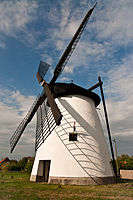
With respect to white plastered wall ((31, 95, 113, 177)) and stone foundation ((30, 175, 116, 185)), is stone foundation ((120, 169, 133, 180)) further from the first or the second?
stone foundation ((30, 175, 116, 185))

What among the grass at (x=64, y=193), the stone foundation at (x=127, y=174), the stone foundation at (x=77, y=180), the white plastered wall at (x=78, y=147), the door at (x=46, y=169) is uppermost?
the white plastered wall at (x=78, y=147)

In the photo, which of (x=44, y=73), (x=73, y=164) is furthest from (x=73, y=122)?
(x=44, y=73)

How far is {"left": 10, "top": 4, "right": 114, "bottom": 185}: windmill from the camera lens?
30.8ft

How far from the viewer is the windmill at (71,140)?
369 inches

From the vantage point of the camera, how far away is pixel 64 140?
1025 centimetres

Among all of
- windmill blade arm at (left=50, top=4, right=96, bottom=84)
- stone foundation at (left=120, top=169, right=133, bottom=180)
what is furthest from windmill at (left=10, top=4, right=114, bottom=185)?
stone foundation at (left=120, top=169, right=133, bottom=180)

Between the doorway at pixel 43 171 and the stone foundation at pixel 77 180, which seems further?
the doorway at pixel 43 171

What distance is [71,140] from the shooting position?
10.2 m

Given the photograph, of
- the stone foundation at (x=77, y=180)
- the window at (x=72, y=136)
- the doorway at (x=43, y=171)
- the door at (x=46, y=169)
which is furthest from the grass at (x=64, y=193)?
the door at (x=46, y=169)

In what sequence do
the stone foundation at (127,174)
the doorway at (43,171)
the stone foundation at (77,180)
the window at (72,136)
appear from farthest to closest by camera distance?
the stone foundation at (127,174) → the doorway at (43,171) → the window at (72,136) → the stone foundation at (77,180)

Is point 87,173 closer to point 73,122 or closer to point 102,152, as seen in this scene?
point 102,152

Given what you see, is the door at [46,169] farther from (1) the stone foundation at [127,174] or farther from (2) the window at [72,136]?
(1) the stone foundation at [127,174]

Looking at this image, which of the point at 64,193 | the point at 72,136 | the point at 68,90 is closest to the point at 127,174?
the point at 72,136

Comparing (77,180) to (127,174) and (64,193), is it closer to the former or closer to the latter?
(64,193)
